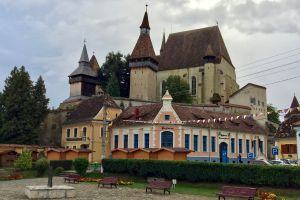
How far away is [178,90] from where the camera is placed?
243 ft

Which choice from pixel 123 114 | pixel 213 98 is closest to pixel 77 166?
pixel 123 114

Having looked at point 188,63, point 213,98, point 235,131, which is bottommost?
point 235,131

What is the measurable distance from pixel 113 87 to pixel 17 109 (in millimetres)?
20746

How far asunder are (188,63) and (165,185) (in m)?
59.2

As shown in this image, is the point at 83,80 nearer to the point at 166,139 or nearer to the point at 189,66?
the point at 189,66

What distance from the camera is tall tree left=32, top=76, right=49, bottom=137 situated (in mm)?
59878

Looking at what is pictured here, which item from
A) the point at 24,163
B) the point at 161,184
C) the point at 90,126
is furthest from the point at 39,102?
the point at 161,184

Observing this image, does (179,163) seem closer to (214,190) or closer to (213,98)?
(214,190)

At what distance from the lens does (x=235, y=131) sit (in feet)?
178

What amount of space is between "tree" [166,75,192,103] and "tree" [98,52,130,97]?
9.37m

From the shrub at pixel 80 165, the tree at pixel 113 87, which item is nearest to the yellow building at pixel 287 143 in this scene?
the shrub at pixel 80 165

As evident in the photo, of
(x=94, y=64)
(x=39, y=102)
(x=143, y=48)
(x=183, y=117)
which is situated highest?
(x=94, y=64)

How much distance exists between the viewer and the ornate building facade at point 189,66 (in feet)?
251

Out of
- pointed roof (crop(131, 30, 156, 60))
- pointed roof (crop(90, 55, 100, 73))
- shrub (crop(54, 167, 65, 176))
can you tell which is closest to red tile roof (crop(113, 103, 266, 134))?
shrub (crop(54, 167, 65, 176))
